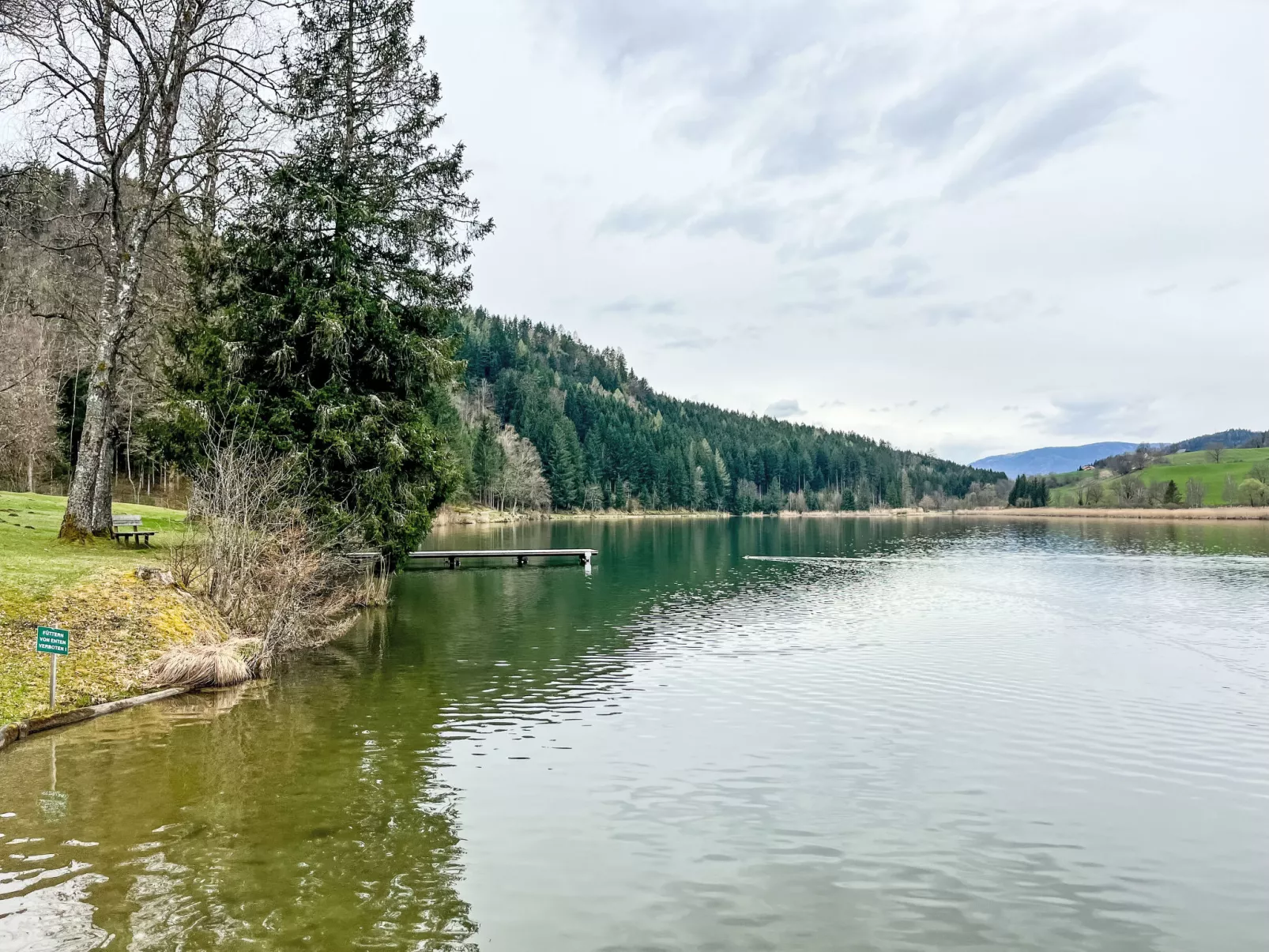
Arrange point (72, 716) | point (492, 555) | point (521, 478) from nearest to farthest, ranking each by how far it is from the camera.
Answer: point (72, 716) → point (492, 555) → point (521, 478)

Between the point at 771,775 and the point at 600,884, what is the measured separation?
13.5 ft

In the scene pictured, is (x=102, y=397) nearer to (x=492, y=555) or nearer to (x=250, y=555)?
(x=250, y=555)

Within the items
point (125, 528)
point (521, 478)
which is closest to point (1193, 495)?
point (521, 478)

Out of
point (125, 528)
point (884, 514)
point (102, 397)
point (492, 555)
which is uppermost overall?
point (102, 397)

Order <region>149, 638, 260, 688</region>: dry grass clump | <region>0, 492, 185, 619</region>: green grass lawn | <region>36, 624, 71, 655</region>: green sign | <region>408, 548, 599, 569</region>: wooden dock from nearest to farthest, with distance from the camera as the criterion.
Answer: <region>36, 624, 71, 655</region>: green sign
<region>149, 638, 260, 688</region>: dry grass clump
<region>0, 492, 185, 619</region>: green grass lawn
<region>408, 548, 599, 569</region>: wooden dock

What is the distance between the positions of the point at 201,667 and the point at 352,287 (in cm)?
1194

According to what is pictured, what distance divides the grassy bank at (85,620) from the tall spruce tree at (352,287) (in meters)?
5.22

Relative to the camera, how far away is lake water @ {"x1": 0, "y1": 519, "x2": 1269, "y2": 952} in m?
7.14

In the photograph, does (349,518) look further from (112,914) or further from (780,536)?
(780,536)

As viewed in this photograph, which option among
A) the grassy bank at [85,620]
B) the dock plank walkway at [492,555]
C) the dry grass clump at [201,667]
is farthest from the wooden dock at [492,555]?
the dry grass clump at [201,667]

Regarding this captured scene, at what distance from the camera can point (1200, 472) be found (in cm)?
16150

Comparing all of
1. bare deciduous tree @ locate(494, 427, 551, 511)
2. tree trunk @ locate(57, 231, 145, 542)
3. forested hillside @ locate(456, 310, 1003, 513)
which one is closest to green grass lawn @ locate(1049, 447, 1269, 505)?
forested hillside @ locate(456, 310, 1003, 513)

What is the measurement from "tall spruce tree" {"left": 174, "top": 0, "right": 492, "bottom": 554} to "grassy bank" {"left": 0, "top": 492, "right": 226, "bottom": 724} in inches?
205

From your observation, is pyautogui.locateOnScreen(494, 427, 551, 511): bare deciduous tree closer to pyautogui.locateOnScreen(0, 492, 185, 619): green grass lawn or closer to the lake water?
pyautogui.locateOnScreen(0, 492, 185, 619): green grass lawn
